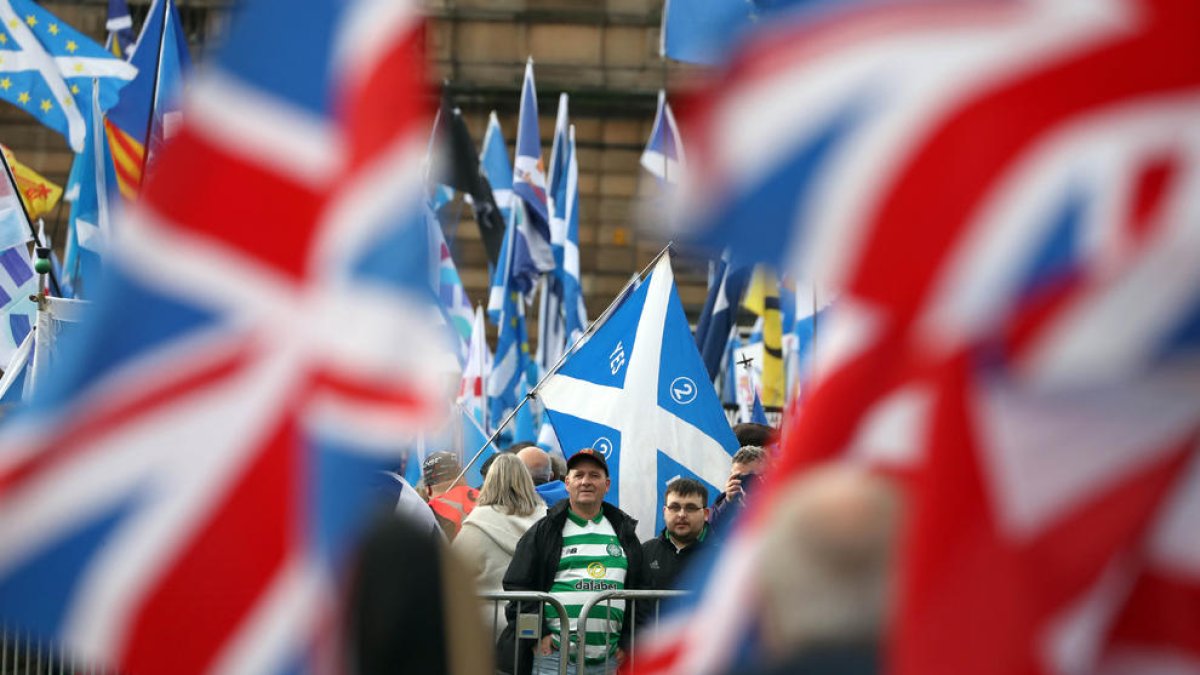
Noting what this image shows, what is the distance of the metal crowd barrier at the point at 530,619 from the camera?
7438 mm

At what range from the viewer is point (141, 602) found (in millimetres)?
3000

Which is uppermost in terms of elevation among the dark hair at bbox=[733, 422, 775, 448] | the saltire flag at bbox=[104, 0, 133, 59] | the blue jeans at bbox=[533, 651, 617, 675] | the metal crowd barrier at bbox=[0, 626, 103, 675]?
the saltire flag at bbox=[104, 0, 133, 59]

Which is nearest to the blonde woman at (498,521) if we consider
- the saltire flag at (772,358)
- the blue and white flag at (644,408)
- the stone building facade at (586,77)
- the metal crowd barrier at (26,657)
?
the blue and white flag at (644,408)

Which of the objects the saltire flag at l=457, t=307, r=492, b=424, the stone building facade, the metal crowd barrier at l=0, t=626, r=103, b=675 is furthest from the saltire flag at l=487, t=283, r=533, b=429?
the stone building facade

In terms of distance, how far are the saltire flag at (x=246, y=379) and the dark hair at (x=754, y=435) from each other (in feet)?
19.5

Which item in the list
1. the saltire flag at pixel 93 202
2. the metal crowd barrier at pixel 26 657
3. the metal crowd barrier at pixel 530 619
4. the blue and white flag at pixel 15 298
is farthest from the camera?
the saltire flag at pixel 93 202

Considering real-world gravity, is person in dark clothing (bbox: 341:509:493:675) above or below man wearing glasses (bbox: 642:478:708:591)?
above

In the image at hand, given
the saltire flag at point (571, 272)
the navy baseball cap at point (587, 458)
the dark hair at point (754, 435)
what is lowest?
the navy baseball cap at point (587, 458)

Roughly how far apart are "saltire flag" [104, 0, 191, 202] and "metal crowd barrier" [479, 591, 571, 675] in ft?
16.1

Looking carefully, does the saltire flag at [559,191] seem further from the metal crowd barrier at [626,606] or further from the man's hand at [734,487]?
the metal crowd barrier at [626,606]

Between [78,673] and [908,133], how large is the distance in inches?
179

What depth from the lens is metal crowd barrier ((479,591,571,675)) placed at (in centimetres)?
744

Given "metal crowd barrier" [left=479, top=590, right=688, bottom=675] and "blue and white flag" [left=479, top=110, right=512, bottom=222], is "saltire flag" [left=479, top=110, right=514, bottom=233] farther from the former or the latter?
"metal crowd barrier" [left=479, top=590, right=688, bottom=675]

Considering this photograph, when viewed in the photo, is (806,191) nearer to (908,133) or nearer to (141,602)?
(908,133)
